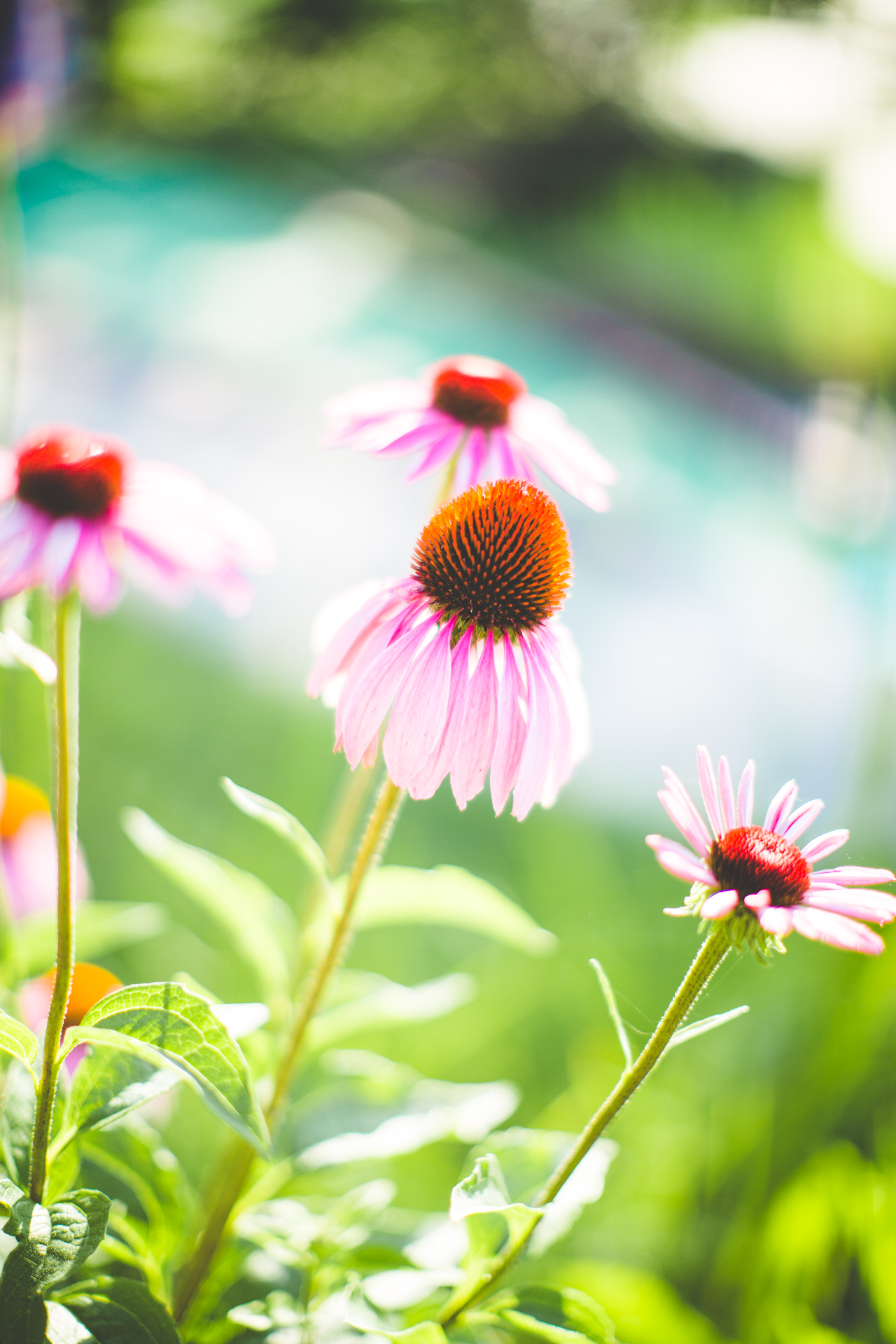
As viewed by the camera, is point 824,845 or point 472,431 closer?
point 824,845

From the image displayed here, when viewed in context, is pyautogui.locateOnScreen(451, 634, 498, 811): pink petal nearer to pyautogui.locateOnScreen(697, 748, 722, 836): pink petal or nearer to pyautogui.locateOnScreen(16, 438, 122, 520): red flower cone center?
pyautogui.locateOnScreen(697, 748, 722, 836): pink petal

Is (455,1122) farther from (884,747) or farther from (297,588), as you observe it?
(297,588)

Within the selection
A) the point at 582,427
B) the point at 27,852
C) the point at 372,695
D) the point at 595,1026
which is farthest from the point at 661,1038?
the point at 582,427

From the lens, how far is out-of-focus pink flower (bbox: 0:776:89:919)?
46cm

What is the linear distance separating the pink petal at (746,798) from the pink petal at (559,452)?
13 cm

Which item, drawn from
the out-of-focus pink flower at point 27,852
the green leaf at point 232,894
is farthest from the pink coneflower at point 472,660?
the out-of-focus pink flower at point 27,852

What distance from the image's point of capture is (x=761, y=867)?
24cm

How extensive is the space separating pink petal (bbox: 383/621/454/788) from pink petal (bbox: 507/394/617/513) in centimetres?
11

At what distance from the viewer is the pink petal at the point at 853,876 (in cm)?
24

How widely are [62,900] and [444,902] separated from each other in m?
0.16

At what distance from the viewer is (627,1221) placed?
0.60 m

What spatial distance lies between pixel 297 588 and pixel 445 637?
88cm

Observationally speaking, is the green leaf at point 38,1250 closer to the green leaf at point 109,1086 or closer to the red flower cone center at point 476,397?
the green leaf at point 109,1086

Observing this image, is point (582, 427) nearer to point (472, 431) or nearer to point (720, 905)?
point (472, 431)
